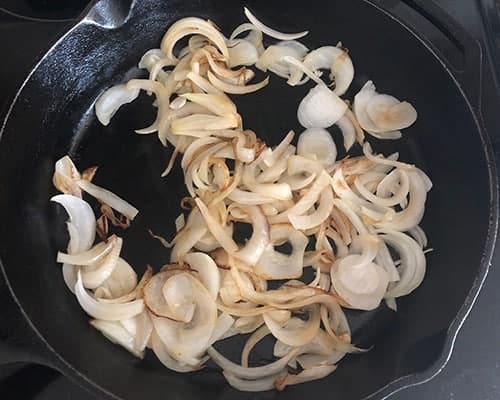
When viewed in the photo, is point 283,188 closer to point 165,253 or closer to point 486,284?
point 165,253

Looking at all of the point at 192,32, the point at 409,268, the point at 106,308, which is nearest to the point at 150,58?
the point at 192,32

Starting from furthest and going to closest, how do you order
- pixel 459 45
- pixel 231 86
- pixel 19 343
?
pixel 231 86, pixel 459 45, pixel 19 343

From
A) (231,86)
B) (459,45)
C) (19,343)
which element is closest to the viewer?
(19,343)

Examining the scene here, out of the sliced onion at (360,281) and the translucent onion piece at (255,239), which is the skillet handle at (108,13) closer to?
the translucent onion piece at (255,239)

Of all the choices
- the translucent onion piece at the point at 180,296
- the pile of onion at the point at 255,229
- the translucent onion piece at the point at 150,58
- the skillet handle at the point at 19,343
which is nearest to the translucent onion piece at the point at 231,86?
the pile of onion at the point at 255,229

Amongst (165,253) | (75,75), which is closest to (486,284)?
(165,253)

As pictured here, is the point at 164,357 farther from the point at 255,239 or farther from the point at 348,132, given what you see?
the point at 348,132
